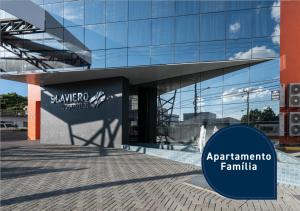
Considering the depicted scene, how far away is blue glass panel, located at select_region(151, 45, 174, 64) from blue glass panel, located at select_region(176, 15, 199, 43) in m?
0.74

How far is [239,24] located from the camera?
20.1 metres

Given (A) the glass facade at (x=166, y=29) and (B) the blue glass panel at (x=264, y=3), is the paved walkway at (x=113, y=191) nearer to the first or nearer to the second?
(A) the glass facade at (x=166, y=29)

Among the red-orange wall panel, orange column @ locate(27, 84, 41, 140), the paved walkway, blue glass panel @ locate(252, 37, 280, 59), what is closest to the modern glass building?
blue glass panel @ locate(252, 37, 280, 59)

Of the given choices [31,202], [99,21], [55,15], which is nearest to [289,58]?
[99,21]

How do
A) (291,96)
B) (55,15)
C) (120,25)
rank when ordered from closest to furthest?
1. (291,96)
2. (120,25)
3. (55,15)

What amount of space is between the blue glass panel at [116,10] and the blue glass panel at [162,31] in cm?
193

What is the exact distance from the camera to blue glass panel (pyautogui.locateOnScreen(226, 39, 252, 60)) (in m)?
19.8

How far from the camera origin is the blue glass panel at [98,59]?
73.1 ft

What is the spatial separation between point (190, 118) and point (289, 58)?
6867 mm

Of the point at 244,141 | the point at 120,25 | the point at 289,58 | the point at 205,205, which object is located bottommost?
the point at 205,205

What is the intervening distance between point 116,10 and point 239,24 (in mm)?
7110

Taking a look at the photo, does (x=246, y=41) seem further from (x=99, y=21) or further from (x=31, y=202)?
(x=31, y=202)

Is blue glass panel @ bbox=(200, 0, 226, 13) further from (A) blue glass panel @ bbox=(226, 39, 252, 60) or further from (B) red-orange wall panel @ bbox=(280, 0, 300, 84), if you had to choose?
(B) red-orange wall panel @ bbox=(280, 0, 300, 84)

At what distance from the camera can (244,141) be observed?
12.5ft
